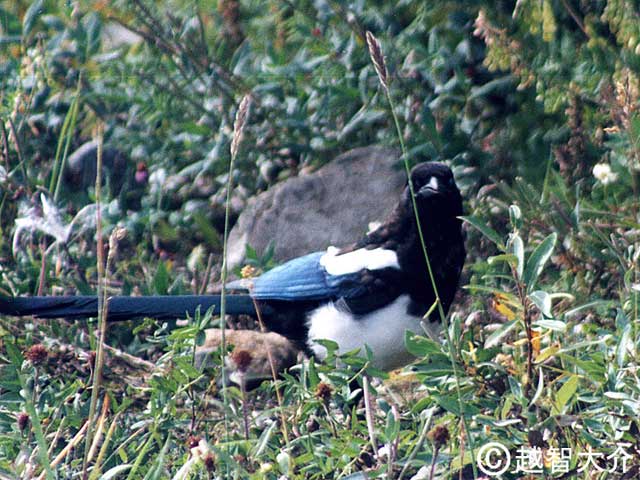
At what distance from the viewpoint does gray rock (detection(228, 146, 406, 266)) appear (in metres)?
4.27

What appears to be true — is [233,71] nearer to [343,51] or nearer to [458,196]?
[343,51]

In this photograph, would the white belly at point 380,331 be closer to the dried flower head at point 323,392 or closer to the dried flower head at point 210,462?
the dried flower head at point 323,392

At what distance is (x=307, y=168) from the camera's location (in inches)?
179

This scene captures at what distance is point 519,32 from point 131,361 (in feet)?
5.51

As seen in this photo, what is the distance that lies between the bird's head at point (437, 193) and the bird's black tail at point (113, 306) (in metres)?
0.67

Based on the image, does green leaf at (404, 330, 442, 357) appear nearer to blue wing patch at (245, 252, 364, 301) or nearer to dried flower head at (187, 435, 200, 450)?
dried flower head at (187, 435, 200, 450)

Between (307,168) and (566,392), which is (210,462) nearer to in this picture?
(566,392)

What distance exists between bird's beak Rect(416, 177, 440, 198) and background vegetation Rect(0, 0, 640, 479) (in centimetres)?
20

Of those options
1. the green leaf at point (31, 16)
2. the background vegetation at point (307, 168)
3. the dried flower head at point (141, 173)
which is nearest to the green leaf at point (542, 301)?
the background vegetation at point (307, 168)

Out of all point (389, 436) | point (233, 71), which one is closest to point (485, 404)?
point (389, 436)

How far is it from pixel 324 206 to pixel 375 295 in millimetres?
1028

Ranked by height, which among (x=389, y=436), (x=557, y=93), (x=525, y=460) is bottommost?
(x=525, y=460)

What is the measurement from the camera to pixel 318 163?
179 inches

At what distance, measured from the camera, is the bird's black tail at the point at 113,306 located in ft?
10.9
